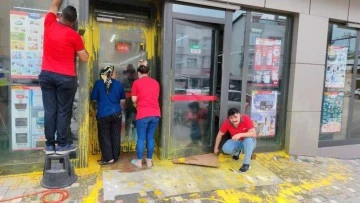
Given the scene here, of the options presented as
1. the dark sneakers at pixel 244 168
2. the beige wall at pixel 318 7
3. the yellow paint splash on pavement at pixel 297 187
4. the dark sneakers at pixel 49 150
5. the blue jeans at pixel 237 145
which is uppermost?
the beige wall at pixel 318 7

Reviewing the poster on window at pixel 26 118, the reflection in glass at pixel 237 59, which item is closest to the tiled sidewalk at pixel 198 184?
the poster on window at pixel 26 118

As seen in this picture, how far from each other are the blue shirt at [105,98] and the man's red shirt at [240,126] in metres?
1.69

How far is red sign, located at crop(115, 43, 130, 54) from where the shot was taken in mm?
4259

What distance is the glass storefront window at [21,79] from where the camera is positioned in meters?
3.35

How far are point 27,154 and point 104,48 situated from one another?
1.88 metres

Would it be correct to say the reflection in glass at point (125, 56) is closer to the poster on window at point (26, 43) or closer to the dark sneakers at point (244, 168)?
the poster on window at point (26, 43)

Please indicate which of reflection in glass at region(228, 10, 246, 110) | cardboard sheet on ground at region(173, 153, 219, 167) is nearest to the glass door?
cardboard sheet on ground at region(173, 153, 219, 167)

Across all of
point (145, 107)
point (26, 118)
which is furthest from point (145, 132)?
point (26, 118)

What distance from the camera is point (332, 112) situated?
5.39 metres

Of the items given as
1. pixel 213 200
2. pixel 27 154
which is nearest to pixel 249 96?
pixel 213 200

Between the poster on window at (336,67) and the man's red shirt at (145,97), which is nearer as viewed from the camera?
the man's red shirt at (145,97)

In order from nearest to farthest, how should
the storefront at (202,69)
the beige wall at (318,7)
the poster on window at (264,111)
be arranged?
the storefront at (202,69) → the beige wall at (318,7) → the poster on window at (264,111)

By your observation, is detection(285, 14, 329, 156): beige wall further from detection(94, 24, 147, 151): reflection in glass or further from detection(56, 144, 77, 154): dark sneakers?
detection(56, 144, 77, 154): dark sneakers

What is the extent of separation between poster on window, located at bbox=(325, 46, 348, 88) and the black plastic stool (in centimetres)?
487
